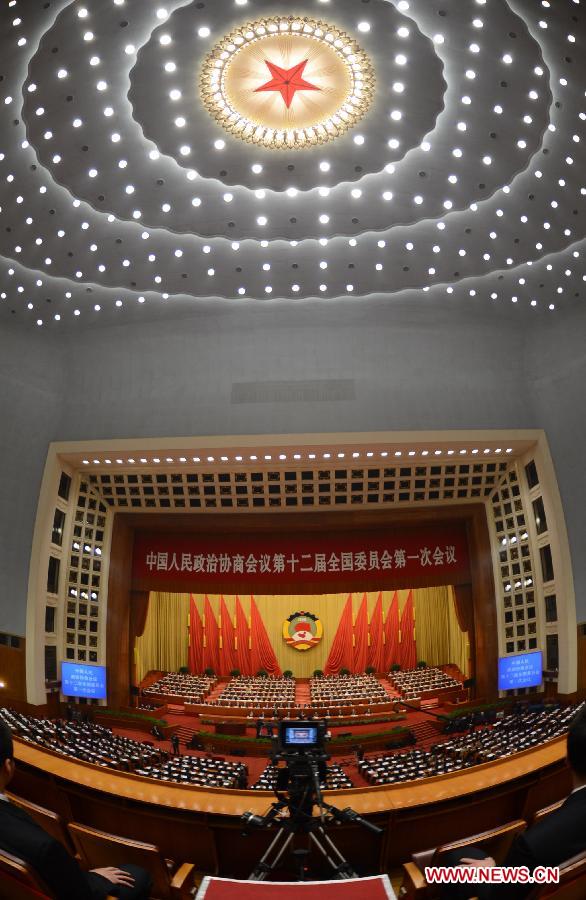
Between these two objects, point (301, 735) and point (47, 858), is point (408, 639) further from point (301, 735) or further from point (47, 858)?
point (47, 858)

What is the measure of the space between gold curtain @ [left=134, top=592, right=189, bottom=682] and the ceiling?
15804 millimetres

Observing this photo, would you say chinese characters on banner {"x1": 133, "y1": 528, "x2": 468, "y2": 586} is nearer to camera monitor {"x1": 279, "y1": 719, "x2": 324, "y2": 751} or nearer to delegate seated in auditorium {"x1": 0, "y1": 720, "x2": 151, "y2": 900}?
camera monitor {"x1": 279, "y1": 719, "x2": 324, "y2": 751}

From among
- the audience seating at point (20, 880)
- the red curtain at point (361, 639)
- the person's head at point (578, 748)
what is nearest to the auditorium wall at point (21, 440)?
the red curtain at point (361, 639)

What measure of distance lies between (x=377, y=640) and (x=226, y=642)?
22.3 ft

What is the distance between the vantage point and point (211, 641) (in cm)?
2672

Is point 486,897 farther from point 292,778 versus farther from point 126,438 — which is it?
point 126,438

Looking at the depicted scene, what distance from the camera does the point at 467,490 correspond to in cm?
1841

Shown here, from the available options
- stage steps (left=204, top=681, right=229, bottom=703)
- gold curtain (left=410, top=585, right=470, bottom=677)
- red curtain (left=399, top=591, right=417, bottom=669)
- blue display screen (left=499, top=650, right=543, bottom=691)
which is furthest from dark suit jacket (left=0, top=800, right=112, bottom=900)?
red curtain (left=399, top=591, right=417, bottom=669)

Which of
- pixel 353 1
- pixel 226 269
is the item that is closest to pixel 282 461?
pixel 226 269

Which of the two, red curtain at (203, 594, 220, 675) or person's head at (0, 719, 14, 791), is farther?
red curtain at (203, 594, 220, 675)

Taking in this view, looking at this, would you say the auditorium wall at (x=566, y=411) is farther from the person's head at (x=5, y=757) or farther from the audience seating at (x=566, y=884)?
the person's head at (x=5, y=757)

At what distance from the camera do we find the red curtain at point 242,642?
87.0 ft

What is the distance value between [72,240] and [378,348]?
7822mm

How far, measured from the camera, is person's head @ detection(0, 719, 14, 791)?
2.05 meters
